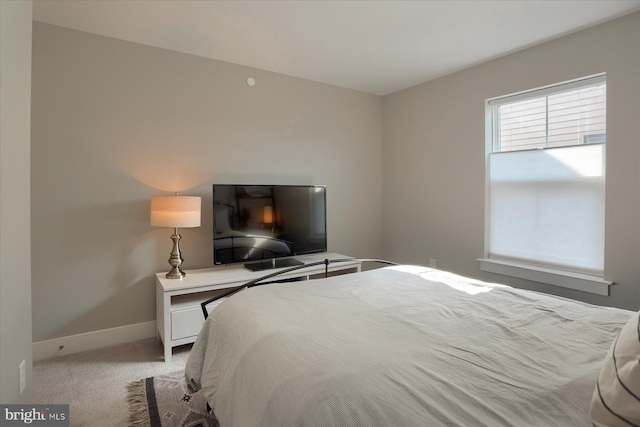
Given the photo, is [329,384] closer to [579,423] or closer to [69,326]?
[579,423]

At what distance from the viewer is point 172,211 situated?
106 inches

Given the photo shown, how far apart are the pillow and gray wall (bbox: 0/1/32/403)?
211 cm

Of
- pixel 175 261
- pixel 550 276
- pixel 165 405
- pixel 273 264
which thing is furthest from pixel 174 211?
pixel 550 276

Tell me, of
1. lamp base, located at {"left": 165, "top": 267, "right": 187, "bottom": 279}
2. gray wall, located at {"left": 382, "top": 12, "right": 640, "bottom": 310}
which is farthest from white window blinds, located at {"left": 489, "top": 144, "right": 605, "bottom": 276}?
lamp base, located at {"left": 165, "top": 267, "right": 187, "bottom": 279}

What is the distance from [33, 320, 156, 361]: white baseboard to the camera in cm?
261

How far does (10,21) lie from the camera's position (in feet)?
4.98

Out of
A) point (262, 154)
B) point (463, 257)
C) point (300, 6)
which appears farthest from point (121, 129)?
point (463, 257)

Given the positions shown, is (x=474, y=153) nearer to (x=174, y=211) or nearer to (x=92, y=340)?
(x=174, y=211)

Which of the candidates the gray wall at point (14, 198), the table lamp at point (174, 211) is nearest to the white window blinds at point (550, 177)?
the table lamp at point (174, 211)

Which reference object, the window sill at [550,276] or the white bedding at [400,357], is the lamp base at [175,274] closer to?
the white bedding at [400,357]

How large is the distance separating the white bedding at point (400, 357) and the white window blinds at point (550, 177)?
1.42m

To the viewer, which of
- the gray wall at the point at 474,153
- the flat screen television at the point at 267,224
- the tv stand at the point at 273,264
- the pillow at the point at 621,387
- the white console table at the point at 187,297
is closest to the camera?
the pillow at the point at 621,387

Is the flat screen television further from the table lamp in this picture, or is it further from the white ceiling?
the white ceiling

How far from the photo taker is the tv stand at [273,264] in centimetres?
318
